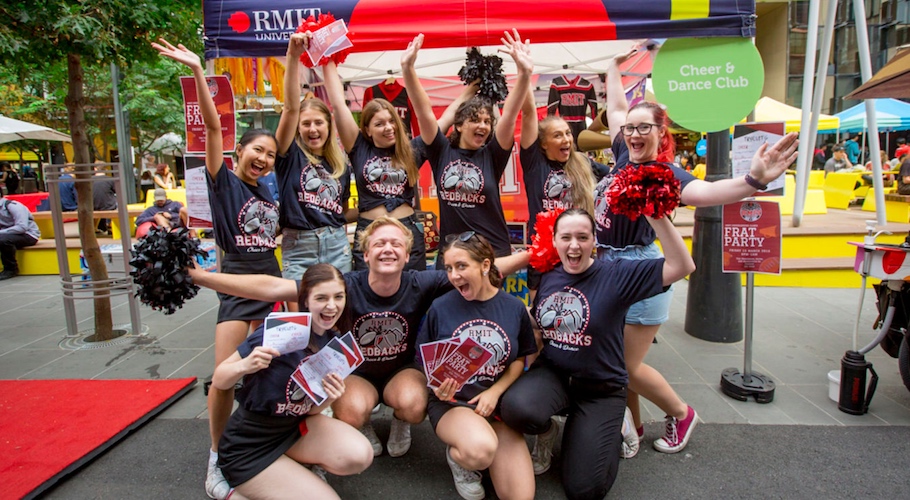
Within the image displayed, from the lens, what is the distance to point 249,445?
2252 millimetres

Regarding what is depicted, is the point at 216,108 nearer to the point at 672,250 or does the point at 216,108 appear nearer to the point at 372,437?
the point at 372,437

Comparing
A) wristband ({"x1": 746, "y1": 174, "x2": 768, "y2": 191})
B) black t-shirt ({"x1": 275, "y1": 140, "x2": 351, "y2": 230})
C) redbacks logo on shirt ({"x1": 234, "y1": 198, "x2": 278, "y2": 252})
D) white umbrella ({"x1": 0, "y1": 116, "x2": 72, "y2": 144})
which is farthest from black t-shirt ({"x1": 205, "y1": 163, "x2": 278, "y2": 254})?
white umbrella ({"x1": 0, "y1": 116, "x2": 72, "y2": 144})

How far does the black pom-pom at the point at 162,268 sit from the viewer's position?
7.29 feet

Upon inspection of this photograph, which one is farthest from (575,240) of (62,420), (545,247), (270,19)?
(62,420)

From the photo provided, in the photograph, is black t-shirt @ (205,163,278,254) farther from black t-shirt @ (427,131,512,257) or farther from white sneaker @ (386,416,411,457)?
white sneaker @ (386,416,411,457)

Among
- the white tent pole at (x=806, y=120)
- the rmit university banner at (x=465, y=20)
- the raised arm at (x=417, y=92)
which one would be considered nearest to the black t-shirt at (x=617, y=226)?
the rmit university banner at (x=465, y=20)

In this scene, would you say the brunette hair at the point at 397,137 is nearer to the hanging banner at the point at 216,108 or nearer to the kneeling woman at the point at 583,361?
the hanging banner at the point at 216,108

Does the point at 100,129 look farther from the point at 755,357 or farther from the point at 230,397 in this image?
the point at 755,357

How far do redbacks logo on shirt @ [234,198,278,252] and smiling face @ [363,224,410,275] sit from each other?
699 millimetres

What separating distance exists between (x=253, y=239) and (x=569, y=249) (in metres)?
1.77

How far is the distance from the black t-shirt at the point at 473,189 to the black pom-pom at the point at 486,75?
0.36 meters

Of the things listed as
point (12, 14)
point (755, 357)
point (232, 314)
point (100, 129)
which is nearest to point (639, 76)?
point (755, 357)

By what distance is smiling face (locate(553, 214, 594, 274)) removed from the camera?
255 cm

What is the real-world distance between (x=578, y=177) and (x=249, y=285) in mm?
2094
